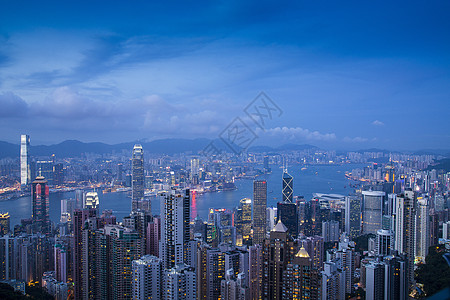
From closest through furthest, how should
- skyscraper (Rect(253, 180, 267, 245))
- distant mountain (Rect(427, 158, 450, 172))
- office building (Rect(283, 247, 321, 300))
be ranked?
office building (Rect(283, 247, 321, 300)), skyscraper (Rect(253, 180, 267, 245)), distant mountain (Rect(427, 158, 450, 172))

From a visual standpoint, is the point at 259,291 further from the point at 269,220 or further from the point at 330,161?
the point at 330,161

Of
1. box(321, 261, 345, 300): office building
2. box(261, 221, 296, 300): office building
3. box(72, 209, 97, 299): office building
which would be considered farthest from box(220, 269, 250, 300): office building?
box(72, 209, 97, 299): office building

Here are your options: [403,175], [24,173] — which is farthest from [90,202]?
[403,175]

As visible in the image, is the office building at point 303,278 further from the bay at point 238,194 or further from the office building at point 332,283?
the bay at point 238,194

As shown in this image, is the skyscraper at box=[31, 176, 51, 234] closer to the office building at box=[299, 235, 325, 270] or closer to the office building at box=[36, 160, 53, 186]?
the office building at box=[36, 160, 53, 186]

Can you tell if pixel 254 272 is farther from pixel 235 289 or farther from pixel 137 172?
pixel 137 172

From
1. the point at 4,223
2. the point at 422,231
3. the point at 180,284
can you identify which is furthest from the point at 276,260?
the point at 4,223
